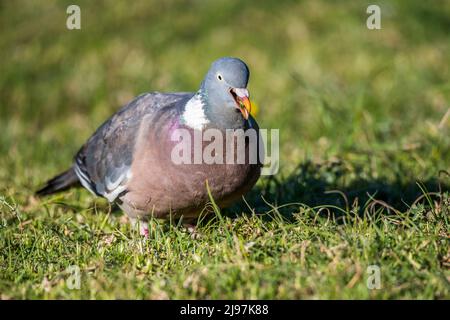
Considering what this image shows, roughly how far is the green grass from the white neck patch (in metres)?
0.54

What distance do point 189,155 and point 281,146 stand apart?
2.46 meters

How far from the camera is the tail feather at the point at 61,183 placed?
16.3ft

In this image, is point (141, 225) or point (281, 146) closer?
point (141, 225)

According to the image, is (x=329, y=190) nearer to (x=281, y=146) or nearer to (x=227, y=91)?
(x=281, y=146)

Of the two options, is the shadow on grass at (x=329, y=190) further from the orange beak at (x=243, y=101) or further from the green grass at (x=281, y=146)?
the orange beak at (x=243, y=101)

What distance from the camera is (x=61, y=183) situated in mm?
5012

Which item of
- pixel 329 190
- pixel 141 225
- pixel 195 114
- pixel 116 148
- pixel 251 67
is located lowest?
pixel 141 225

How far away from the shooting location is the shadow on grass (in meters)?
4.61

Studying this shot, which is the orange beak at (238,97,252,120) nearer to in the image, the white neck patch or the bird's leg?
the white neck patch

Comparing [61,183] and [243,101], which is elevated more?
[243,101]

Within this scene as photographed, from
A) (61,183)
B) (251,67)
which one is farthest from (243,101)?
(251,67)

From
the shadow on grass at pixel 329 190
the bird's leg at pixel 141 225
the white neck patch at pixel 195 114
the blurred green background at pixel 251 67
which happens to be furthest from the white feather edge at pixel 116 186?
the blurred green background at pixel 251 67

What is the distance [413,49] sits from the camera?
8000 mm
